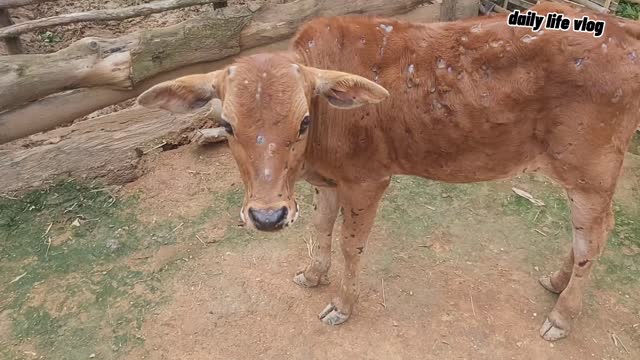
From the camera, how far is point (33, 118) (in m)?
5.91

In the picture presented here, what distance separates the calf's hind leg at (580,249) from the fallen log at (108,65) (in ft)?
13.7

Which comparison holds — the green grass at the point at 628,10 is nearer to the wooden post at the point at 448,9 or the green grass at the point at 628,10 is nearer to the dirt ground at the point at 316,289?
the wooden post at the point at 448,9

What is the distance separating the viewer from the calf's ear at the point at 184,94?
338 centimetres

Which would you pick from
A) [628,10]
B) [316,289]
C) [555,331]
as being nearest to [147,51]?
[316,289]

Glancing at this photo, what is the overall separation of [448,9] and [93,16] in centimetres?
485

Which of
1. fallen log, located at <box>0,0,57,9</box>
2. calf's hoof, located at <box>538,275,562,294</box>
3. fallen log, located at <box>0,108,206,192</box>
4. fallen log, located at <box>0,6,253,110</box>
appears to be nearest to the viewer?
calf's hoof, located at <box>538,275,562,294</box>

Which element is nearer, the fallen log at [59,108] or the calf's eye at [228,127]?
the calf's eye at [228,127]

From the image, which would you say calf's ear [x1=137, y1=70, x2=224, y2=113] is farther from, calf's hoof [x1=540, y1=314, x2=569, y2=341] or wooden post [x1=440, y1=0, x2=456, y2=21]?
wooden post [x1=440, y1=0, x2=456, y2=21]

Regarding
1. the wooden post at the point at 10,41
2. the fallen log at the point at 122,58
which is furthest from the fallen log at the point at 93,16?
the fallen log at the point at 122,58

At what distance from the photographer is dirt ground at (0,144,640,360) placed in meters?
4.59

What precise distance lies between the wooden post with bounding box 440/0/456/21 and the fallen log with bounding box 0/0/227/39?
3.48 meters

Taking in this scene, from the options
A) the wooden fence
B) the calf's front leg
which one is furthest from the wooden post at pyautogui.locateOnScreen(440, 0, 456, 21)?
the calf's front leg

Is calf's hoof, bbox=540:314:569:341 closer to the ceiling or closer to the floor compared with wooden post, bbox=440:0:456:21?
closer to the floor


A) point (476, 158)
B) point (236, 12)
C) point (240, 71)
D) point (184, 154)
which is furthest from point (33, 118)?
point (476, 158)
